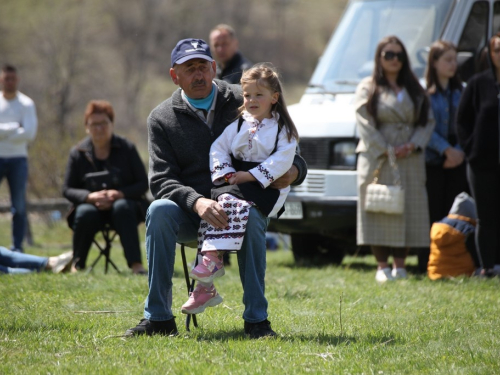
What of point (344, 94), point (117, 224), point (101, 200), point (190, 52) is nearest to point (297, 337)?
point (190, 52)

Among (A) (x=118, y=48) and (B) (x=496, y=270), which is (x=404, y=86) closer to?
(B) (x=496, y=270)

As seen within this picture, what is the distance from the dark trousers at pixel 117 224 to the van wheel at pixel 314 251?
2.05 m

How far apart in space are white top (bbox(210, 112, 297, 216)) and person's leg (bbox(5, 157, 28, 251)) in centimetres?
606

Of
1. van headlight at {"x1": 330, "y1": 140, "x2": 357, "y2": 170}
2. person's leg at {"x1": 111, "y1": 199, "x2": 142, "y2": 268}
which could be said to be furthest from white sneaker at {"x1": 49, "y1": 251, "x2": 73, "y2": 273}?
van headlight at {"x1": 330, "y1": 140, "x2": 357, "y2": 170}

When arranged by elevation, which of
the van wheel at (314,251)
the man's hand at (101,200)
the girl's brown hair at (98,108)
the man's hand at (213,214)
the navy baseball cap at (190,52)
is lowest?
the van wheel at (314,251)

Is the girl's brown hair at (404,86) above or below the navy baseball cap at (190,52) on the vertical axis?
below

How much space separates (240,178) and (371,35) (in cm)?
491

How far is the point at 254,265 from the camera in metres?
4.89

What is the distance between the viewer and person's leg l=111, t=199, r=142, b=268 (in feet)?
27.4

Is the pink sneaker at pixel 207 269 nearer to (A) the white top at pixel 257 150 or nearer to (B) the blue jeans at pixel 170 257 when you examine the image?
(B) the blue jeans at pixel 170 257

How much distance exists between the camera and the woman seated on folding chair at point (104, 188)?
8.38 m

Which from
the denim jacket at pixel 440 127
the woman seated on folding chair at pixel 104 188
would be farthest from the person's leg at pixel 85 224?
the denim jacket at pixel 440 127

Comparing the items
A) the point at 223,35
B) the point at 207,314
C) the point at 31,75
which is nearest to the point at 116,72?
the point at 31,75

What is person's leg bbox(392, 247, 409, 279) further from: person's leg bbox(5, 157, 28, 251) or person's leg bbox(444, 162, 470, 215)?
person's leg bbox(5, 157, 28, 251)
